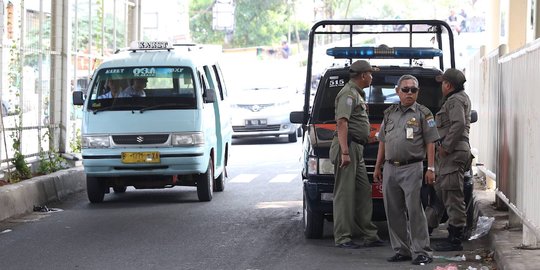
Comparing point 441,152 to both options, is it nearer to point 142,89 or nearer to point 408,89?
point 408,89

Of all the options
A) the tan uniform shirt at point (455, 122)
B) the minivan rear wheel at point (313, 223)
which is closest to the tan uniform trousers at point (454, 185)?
the tan uniform shirt at point (455, 122)

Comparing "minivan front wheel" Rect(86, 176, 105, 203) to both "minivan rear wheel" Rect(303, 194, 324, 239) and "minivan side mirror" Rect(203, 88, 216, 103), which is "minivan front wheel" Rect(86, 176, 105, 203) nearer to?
"minivan side mirror" Rect(203, 88, 216, 103)

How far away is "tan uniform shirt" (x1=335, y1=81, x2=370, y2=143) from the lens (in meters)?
11.2

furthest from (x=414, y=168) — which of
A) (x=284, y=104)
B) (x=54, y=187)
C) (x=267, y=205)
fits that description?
(x=284, y=104)

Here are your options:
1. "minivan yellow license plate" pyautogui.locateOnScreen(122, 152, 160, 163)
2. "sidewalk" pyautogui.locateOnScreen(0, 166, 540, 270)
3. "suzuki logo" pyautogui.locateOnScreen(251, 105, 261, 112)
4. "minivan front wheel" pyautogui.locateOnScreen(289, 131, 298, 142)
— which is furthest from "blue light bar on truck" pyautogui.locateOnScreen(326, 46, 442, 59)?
"minivan front wheel" pyautogui.locateOnScreen(289, 131, 298, 142)

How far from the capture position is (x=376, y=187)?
11492mm

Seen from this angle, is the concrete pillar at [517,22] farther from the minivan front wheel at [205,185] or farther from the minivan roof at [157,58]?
the minivan front wheel at [205,185]

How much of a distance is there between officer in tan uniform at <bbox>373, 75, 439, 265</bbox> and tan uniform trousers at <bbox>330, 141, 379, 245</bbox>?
984 mm

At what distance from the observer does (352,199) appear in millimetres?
11242

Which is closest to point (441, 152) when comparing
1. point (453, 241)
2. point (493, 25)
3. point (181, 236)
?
point (453, 241)

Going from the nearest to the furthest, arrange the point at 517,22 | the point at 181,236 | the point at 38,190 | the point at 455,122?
the point at 455,122
the point at 181,236
the point at 38,190
the point at 517,22

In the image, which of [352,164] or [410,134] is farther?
[352,164]

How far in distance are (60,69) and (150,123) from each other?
16.1 ft

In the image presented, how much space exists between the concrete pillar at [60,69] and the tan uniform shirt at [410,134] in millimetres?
10655
